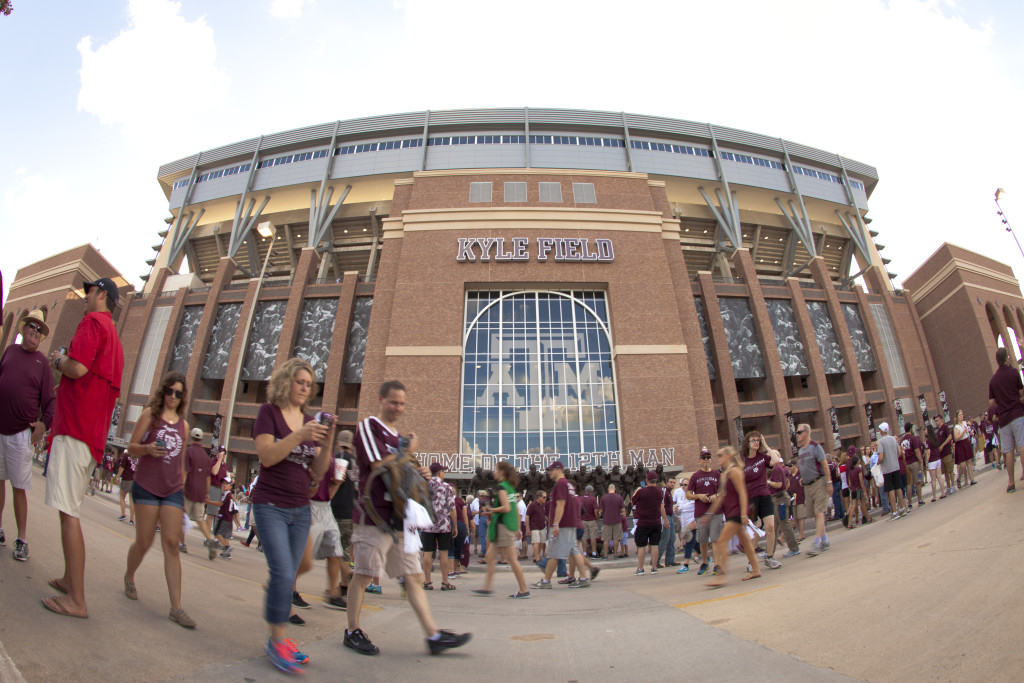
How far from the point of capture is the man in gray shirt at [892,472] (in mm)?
9180

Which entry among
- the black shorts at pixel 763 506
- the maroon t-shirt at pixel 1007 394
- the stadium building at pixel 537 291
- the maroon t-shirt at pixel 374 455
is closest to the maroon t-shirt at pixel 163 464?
the maroon t-shirt at pixel 374 455

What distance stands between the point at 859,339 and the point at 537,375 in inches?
1020

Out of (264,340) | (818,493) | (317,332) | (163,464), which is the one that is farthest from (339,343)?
(163,464)

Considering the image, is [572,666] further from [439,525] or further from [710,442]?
[710,442]

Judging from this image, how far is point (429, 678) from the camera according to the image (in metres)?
2.67

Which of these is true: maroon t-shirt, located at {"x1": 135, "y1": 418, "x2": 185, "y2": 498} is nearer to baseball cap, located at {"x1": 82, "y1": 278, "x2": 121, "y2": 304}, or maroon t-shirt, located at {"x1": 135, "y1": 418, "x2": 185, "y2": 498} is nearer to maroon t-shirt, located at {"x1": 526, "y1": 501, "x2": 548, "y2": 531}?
baseball cap, located at {"x1": 82, "y1": 278, "x2": 121, "y2": 304}

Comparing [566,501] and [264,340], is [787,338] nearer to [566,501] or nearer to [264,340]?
[566,501]

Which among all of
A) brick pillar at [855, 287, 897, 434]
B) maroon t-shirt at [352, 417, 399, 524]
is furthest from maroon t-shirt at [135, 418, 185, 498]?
brick pillar at [855, 287, 897, 434]

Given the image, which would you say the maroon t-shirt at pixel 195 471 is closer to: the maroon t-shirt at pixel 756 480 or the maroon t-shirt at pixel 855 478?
the maroon t-shirt at pixel 756 480

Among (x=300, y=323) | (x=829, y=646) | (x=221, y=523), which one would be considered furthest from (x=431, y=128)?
(x=829, y=646)

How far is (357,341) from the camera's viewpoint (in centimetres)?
3166

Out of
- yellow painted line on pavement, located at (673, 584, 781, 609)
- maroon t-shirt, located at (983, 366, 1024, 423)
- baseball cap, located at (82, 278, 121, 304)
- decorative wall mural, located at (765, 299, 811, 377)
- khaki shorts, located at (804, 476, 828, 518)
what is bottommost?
yellow painted line on pavement, located at (673, 584, 781, 609)

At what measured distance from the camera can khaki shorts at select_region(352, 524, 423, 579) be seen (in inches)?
126

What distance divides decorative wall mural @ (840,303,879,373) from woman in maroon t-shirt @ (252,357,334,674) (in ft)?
130
